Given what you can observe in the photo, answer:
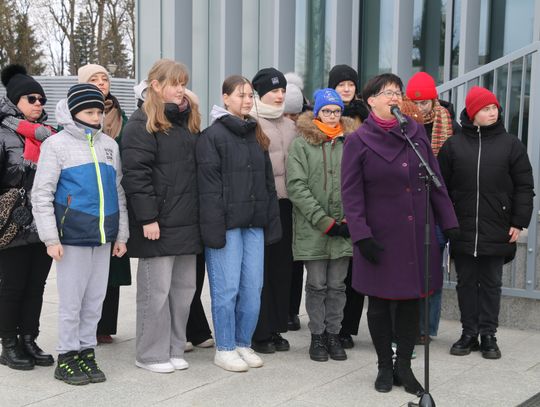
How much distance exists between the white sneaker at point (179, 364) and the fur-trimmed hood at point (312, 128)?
167 cm

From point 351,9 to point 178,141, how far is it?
202 inches

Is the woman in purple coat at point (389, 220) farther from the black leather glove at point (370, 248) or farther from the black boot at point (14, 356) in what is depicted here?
the black boot at point (14, 356)

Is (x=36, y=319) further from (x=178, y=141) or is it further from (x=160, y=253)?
(x=178, y=141)

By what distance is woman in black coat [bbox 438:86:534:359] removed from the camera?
5152mm

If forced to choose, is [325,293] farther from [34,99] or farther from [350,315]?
[34,99]

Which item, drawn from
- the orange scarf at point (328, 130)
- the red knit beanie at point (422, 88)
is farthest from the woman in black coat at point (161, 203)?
the red knit beanie at point (422, 88)

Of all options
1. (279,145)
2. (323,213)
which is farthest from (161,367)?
(279,145)

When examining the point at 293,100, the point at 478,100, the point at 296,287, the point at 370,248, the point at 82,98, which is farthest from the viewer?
the point at 296,287

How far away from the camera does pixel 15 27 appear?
37250 mm

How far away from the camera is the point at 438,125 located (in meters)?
5.48

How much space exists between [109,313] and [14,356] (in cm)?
86

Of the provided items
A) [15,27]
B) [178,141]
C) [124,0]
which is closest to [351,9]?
[178,141]

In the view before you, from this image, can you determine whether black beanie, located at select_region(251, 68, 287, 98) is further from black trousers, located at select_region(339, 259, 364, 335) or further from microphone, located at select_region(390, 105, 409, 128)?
black trousers, located at select_region(339, 259, 364, 335)

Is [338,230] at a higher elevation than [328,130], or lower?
lower
